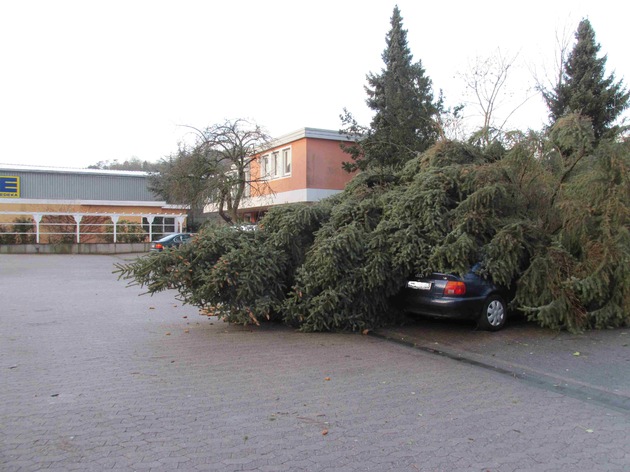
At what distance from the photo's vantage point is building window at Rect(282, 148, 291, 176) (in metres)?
29.1

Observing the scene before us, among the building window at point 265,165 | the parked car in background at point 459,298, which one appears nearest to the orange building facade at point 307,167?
the building window at point 265,165

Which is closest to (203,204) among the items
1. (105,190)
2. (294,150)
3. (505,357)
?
(294,150)

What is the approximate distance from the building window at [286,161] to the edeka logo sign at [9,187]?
21.0m

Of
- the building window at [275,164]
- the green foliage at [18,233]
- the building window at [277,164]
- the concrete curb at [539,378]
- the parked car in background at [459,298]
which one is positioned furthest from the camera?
the green foliage at [18,233]

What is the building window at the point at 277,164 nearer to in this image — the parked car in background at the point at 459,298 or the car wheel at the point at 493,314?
the parked car in background at the point at 459,298

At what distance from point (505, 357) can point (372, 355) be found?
5.69 ft

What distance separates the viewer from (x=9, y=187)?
38312 mm

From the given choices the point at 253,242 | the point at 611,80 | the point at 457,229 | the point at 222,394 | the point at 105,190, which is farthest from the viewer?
the point at 105,190

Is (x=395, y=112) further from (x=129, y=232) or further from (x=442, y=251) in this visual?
(x=129, y=232)

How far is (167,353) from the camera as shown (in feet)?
24.5

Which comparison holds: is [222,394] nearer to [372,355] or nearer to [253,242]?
[372,355]

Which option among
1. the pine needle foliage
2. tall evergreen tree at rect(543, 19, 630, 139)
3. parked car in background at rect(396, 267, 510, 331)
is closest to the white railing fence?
tall evergreen tree at rect(543, 19, 630, 139)

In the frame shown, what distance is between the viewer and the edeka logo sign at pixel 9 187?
38.1m

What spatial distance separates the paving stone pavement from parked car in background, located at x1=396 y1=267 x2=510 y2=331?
2.71ft
